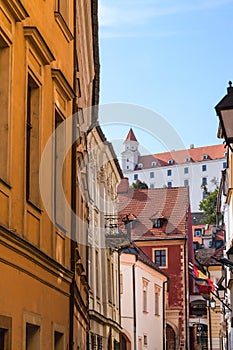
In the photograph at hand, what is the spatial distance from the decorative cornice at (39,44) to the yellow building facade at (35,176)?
0.04 feet

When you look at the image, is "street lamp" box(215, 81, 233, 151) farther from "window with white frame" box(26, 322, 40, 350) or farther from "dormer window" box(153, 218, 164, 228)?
"dormer window" box(153, 218, 164, 228)

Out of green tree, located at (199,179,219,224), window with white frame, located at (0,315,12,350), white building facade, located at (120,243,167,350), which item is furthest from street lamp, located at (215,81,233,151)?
green tree, located at (199,179,219,224)

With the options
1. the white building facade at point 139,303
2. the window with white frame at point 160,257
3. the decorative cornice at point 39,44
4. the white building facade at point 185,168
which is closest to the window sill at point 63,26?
the decorative cornice at point 39,44

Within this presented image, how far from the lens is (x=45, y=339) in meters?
10.3

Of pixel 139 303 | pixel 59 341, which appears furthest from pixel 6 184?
pixel 139 303

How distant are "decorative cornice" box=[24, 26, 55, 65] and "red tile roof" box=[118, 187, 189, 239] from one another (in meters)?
42.3

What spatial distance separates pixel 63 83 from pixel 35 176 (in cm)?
234

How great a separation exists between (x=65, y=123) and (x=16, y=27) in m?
3.85

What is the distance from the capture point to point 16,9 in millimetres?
8758

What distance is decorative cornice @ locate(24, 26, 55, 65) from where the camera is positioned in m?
9.47

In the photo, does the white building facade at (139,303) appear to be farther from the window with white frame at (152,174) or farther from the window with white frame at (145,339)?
the window with white frame at (152,174)

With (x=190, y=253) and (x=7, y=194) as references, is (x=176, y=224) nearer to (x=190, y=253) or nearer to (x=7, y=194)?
(x=190, y=253)

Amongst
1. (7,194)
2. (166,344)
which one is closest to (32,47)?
(7,194)

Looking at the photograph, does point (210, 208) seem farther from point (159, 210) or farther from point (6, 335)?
point (6, 335)
